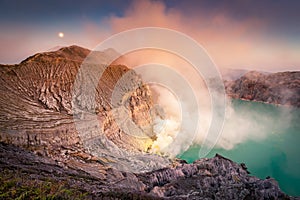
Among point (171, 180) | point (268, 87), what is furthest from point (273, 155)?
point (268, 87)

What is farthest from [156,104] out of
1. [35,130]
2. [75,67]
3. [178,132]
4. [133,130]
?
Answer: [35,130]

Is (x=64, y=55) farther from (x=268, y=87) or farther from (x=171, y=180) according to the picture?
(x=268, y=87)

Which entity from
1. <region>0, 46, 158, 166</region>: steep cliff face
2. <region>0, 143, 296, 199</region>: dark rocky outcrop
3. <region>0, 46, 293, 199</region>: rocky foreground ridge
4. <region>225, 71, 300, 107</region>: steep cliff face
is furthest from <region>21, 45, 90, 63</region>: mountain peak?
<region>225, 71, 300, 107</region>: steep cliff face

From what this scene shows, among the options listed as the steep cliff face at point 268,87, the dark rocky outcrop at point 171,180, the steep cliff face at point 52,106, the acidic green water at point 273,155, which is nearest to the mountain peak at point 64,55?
the steep cliff face at point 52,106

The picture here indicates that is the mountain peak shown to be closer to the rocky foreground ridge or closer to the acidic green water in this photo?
the rocky foreground ridge

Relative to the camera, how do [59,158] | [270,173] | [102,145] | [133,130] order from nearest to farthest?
[59,158], [102,145], [270,173], [133,130]

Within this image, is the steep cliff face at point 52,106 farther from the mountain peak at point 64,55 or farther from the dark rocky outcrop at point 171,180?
the dark rocky outcrop at point 171,180

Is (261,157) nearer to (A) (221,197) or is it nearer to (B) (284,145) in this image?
(B) (284,145)
